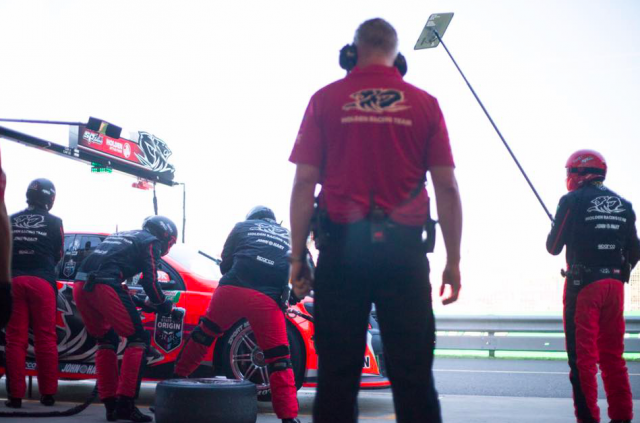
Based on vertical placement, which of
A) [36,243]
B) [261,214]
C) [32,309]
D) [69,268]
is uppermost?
[261,214]

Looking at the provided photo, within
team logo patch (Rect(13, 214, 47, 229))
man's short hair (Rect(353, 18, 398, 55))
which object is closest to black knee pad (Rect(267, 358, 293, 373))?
team logo patch (Rect(13, 214, 47, 229))

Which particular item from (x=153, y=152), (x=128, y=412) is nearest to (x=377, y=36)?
(x=128, y=412)

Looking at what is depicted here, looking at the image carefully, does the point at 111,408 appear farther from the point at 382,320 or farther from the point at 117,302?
the point at 382,320

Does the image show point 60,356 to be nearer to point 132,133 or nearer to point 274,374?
point 274,374

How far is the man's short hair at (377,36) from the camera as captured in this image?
297cm

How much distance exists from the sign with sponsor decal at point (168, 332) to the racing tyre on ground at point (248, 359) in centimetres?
44

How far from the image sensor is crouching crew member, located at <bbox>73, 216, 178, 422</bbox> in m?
5.79

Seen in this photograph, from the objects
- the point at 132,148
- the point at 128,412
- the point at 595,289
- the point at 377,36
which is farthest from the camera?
the point at 132,148

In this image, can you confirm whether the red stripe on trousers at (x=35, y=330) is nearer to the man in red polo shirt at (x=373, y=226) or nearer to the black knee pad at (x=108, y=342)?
the black knee pad at (x=108, y=342)

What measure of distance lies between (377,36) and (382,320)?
110cm

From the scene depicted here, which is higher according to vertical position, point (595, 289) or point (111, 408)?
point (595, 289)

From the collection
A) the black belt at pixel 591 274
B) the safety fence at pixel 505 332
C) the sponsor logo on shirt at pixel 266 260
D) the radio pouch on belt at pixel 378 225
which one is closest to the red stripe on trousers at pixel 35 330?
the sponsor logo on shirt at pixel 266 260

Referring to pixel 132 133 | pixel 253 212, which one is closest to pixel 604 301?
pixel 253 212

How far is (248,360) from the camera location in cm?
652
